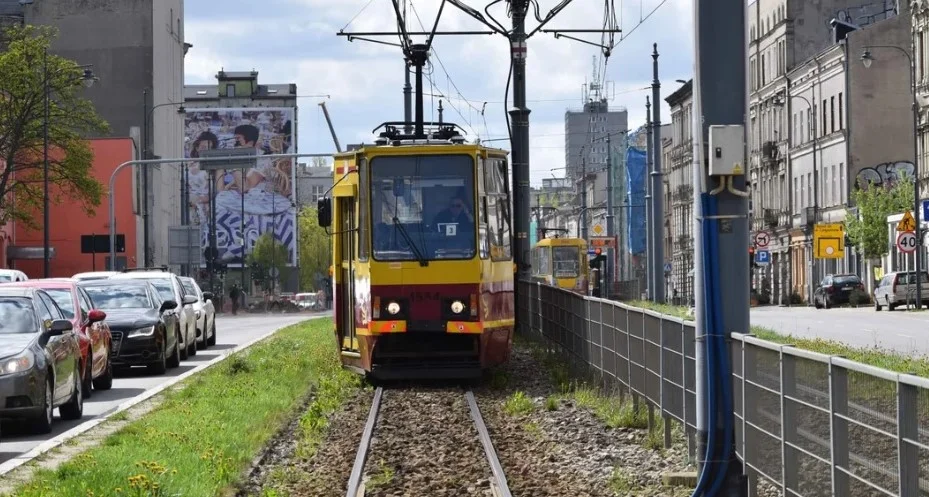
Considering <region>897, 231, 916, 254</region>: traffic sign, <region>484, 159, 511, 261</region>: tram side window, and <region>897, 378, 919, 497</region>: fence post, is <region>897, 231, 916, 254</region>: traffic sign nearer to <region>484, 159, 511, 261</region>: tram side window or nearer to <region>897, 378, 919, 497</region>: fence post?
<region>484, 159, 511, 261</region>: tram side window

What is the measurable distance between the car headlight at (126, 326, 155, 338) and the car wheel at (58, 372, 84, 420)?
331 inches

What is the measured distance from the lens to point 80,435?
1750 centimetres

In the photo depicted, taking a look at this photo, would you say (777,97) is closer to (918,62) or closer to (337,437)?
(918,62)

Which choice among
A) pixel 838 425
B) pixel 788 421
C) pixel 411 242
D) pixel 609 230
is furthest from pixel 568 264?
pixel 838 425

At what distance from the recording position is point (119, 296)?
30578mm

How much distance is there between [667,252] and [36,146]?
6529 centimetres

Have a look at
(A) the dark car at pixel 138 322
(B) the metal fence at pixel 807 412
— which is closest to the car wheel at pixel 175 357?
(A) the dark car at pixel 138 322

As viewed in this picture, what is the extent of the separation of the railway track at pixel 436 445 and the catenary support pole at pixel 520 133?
501 inches

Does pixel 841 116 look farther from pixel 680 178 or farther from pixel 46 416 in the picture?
pixel 46 416

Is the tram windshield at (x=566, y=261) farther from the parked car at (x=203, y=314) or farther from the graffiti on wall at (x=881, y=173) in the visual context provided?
the parked car at (x=203, y=314)

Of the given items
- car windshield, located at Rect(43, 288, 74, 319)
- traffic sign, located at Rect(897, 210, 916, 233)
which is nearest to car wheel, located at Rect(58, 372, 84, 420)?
car windshield, located at Rect(43, 288, 74, 319)

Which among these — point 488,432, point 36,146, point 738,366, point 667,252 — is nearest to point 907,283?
point 36,146

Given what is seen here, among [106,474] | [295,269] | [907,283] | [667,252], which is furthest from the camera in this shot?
[295,269]

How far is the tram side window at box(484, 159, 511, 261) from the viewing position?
24016 mm
